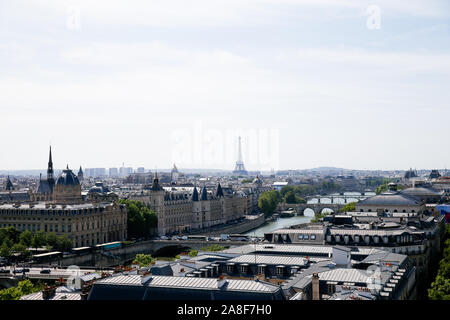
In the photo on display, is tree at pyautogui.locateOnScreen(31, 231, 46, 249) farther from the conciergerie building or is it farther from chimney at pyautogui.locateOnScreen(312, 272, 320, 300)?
chimney at pyautogui.locateOnScreen(312, 272, 320, 300)

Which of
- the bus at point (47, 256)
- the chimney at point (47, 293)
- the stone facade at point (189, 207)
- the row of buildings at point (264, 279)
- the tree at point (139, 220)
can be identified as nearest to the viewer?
the row of buildings at point (264, 279)

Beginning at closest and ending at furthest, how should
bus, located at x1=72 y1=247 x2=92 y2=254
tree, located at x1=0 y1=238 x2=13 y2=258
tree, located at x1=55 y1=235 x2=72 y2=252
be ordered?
tree, located at x1=0 y1=238 x2=13 y2=258 → tree, located at x1=55 y1=235 x2=72 y2=252 → bus, located at x1=72 y1=247 x2=92 y2=254

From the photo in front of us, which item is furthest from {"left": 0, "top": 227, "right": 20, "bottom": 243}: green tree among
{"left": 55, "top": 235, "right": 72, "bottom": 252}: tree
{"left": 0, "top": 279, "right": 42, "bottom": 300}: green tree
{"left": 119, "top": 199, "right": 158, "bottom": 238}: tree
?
{"left": 0, "top": 279, "right": 42, "bottom": 300}: green tree

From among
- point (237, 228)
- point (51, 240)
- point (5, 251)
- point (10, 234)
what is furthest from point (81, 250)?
point (237, 228)

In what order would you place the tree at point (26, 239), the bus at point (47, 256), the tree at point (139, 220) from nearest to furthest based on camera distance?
the bus at point (47, 256) → the tree at point (26, 239) → the tree at point (139, 220)

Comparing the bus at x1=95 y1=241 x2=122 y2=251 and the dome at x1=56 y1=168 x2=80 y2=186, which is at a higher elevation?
the dome at x1=56 y1=168 x2=80 y2=186

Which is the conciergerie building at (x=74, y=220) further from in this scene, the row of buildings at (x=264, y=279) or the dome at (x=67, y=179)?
the row of buildings at (x=264, y=279)

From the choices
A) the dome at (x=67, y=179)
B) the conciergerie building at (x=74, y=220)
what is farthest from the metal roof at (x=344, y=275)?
the dome at (x=67, y=179)

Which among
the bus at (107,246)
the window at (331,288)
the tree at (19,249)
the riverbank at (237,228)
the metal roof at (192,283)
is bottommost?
the riverbank at (237,228)
